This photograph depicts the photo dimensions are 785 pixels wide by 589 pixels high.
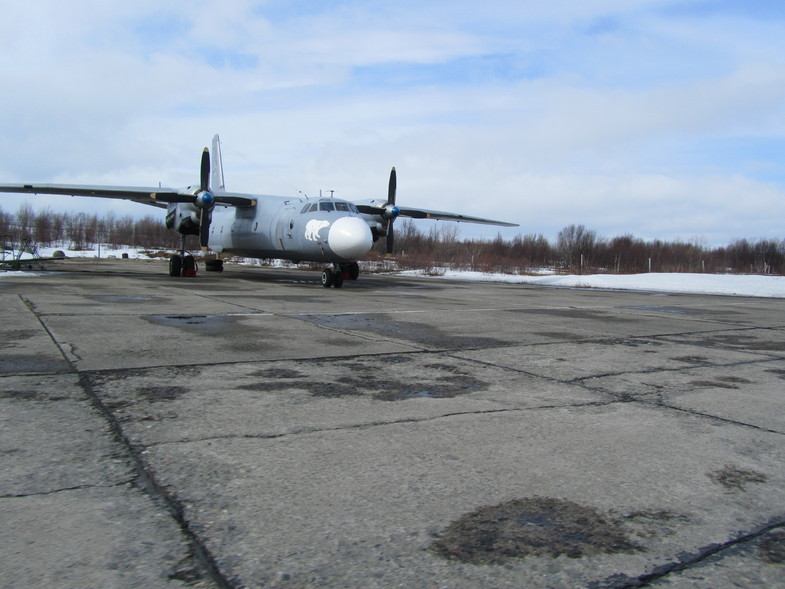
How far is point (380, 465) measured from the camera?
2906 millimetres

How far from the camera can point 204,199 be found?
20547 mm

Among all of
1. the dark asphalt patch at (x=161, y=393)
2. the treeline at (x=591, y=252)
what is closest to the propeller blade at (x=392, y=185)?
the dark asphalt patch at (x=161, y=393)

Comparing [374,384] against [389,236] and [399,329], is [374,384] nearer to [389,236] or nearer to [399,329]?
[399,329]

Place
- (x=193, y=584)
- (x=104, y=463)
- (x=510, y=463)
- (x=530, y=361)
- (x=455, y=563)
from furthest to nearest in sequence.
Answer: (x=530, y=361) → (x=510, y=463) → (x=104, y=463) → (x=455, y=563) → (x=193, y=584)

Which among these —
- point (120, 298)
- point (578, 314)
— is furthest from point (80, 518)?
point (120, 298)

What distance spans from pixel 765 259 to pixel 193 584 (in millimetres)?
84487

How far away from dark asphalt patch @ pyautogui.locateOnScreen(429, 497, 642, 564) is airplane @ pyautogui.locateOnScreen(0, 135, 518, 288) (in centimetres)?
1394

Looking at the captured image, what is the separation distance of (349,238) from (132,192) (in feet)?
31.2

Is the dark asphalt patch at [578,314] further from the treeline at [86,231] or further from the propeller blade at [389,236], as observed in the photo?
the treeline at [86,231]

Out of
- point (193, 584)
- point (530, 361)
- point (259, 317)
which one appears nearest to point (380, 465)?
point (193, 584)

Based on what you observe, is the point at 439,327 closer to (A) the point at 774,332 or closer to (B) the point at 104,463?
(A) the point at 774,332

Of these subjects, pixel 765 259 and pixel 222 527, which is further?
pixel 765 259

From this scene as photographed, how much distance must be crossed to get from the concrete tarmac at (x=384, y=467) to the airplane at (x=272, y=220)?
10577mm

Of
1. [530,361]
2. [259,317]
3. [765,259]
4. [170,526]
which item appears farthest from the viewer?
[765,259]
